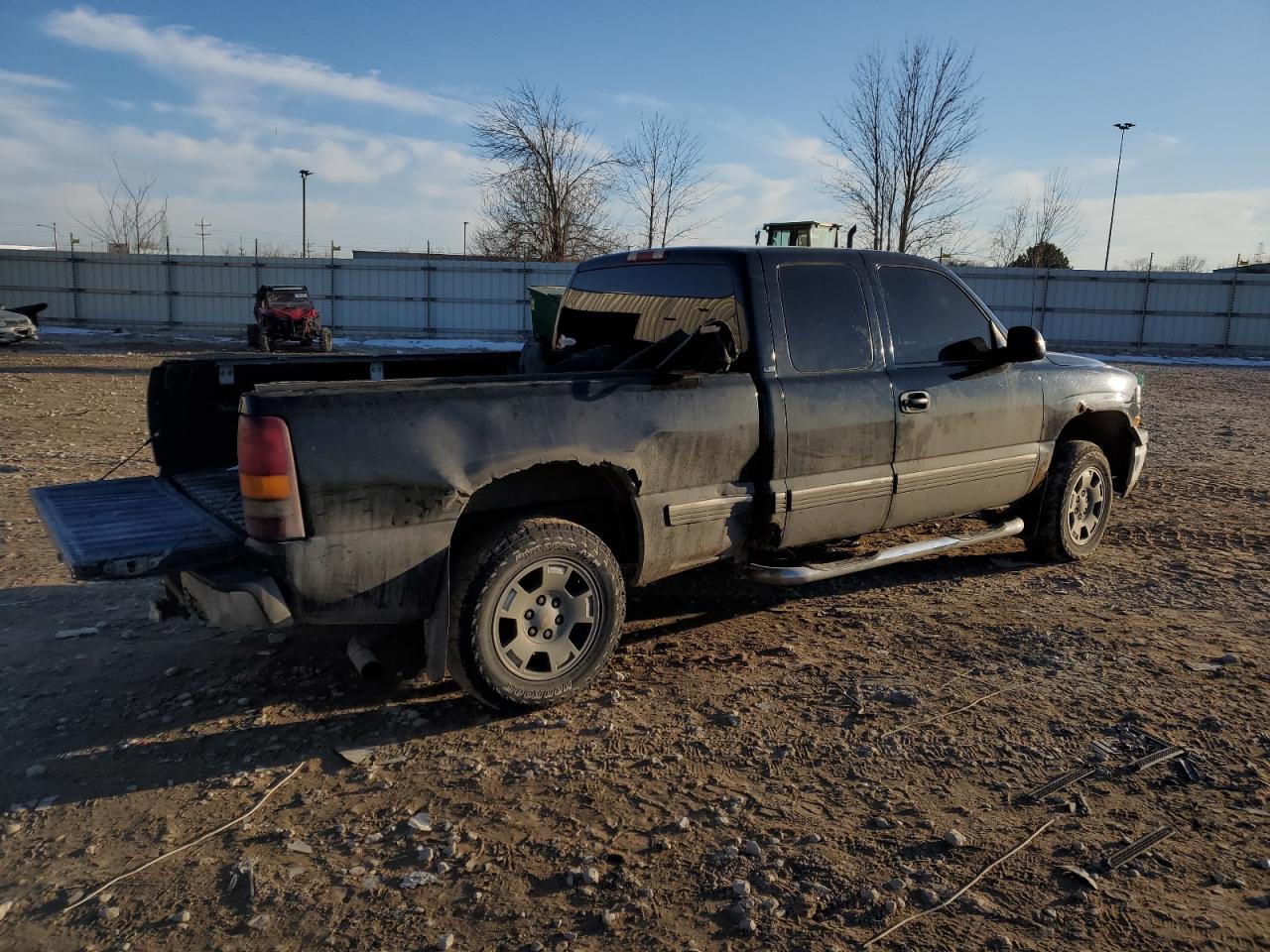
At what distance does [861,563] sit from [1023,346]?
163cm

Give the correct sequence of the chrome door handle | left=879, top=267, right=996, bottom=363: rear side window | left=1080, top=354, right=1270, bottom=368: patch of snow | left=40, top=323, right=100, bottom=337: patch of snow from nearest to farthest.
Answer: the chrome door handle < left=879, top=267, right=996, bottom=363: rear side window < left=1080, top=354, right=1270, bottom=368: patch of snow < left=40, top=323, right=100, bottom=337: patch of snow

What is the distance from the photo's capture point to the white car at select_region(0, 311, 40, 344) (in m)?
21.4

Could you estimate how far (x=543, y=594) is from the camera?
386 centimetres

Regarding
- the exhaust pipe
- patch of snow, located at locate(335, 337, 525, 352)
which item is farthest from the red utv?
the exhaust pipe

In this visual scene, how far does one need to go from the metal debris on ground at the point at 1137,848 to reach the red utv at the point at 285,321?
2230 cm

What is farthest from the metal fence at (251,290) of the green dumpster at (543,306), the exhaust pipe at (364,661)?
the exhaust pipe at (364,661)

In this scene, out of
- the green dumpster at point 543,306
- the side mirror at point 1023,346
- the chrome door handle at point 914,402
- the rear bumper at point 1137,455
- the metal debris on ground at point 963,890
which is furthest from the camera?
the green dumpster at point 543,306

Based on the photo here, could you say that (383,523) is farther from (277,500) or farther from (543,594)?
(543,594)

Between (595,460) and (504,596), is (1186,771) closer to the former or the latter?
(595,460)

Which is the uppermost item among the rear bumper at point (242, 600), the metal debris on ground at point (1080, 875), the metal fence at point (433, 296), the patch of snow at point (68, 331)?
the metal fence at point (433, 296)

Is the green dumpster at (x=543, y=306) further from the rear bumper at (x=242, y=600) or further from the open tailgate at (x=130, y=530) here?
the rear bumper at (x=242, y=600)

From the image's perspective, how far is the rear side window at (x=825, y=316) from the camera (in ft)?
14.9

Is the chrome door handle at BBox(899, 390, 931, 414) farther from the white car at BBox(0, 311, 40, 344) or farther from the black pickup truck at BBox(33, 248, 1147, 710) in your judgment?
the white car at BBox(0, 311, 40, 344)

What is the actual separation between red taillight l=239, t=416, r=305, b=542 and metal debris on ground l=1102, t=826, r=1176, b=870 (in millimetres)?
2806
